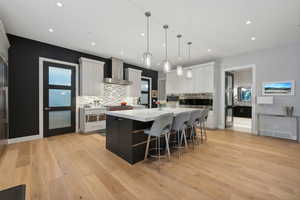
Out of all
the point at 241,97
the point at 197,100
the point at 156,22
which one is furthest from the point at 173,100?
the point at 241,97

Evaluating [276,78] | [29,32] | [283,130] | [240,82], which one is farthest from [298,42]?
[29,32]

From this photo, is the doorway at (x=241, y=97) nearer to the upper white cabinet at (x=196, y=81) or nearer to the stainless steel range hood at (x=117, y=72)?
the upper white cabinet at (x=196, y=81)

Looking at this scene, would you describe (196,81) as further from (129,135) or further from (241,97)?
(241,97)

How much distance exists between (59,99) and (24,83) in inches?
39.2

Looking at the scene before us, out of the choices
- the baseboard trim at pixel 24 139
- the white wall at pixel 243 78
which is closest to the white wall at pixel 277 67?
the white wall at pixel 243 78

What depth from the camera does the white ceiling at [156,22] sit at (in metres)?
2.48

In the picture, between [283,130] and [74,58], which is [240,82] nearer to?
[283,130]

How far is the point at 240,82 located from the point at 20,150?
34.5 ft

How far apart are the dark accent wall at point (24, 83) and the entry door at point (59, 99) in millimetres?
251

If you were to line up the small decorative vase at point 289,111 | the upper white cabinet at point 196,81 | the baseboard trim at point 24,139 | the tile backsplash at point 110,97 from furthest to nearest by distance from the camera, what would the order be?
the upper white cabinet at point 196,81 < the tile backsplash at point 110,97 < the small decorative vase at point 289,111 < the baseboard trim at point 24,139

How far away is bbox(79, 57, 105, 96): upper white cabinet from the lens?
483 cm

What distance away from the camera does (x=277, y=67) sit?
443cm

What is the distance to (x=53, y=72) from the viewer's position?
445cm

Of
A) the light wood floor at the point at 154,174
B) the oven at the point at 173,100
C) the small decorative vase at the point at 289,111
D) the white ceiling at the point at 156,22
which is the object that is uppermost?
the white ceiling at the point at 156,22
